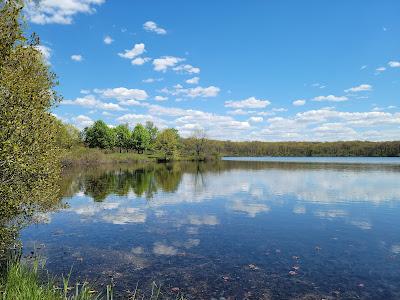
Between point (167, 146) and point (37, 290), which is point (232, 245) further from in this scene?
point (167, 146)

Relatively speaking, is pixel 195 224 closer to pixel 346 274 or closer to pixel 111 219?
pixel 111 219

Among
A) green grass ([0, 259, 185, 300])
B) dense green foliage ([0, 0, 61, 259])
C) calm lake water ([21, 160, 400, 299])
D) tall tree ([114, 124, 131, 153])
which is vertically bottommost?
calm lake water ([21, 160, 400, 299])

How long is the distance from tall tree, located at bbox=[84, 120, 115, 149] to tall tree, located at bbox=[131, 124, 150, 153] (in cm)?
1270

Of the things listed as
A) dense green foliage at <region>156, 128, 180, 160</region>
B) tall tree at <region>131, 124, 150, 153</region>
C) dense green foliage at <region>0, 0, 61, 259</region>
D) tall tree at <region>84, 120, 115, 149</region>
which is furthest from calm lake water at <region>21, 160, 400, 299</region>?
tall tree at <region>131, 124, 150, 153</region>

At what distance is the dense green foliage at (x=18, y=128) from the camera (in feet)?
44.6

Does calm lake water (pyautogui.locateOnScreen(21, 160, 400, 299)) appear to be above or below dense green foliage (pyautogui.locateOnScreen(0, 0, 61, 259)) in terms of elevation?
below

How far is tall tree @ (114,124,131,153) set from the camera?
178 m

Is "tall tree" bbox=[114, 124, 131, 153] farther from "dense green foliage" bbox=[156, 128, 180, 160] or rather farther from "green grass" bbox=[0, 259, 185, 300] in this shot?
"green grass" bbox=[0, 259, 185, 300]

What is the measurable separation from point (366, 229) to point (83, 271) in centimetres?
2278

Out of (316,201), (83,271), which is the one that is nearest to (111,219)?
(83,271)

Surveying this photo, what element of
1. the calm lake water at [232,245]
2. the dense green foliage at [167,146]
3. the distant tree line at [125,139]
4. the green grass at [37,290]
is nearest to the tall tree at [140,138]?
the distant tree line at [125,139]

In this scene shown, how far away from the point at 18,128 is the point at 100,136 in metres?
160

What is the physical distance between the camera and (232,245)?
24.1 m

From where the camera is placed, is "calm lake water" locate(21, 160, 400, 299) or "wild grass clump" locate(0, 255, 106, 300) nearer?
"wild grass clump" locate(0, 255, 106, 300)
